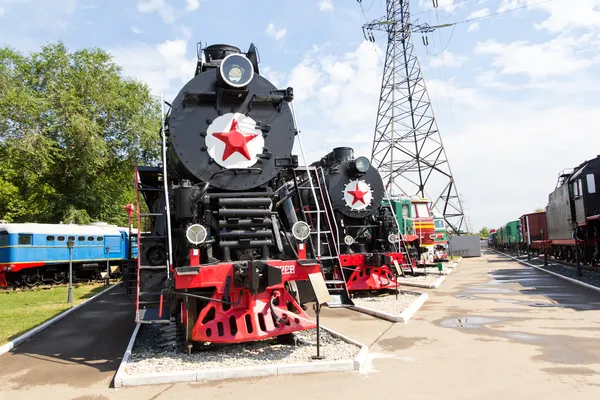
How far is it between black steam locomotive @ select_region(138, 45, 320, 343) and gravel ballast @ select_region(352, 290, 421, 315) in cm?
386

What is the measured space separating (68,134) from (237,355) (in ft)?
80.2

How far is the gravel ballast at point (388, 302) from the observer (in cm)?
1032

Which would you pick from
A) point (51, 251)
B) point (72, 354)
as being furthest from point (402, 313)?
point (51, 251)

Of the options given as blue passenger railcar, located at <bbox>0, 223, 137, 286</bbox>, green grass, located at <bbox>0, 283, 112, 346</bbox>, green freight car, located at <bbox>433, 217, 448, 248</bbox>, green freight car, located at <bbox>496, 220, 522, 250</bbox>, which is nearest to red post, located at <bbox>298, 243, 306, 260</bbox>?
green grass, located at <bbox>0, 283, 112, 346</bbox>

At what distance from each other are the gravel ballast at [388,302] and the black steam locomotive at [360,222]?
1.14 feet

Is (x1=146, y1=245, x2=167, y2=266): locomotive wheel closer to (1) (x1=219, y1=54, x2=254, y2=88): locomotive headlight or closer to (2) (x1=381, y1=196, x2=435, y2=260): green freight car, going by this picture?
(1) (x1=219, y1=54, x2=254, y2=88): locomotive headlight

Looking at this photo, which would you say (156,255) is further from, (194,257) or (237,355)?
(237,355)

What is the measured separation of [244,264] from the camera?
635cm

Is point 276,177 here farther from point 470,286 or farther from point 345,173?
point 470,286

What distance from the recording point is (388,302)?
1145cm

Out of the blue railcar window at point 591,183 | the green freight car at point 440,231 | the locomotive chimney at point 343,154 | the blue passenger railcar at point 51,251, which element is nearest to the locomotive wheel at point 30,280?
the blue passenger railcar at point 51,251

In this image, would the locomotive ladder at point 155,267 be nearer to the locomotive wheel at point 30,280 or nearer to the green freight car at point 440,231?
the locomotive wheel at point 30,280

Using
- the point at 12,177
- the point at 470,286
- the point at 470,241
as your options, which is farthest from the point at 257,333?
the point at 470,241

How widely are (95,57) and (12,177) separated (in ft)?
29.9
